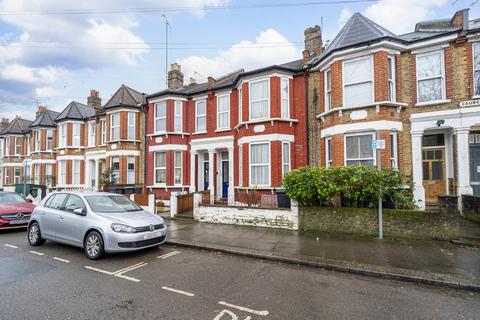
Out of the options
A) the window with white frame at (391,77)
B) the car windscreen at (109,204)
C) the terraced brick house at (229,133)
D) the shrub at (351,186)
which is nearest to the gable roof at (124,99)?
the terraced brick house at (229,133)

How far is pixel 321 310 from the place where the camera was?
140 inches

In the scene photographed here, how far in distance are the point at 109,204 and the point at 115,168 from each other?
11659 mm

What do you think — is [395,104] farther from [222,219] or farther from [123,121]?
[123,121]

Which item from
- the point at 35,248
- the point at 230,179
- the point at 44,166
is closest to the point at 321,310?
the point at 35,248

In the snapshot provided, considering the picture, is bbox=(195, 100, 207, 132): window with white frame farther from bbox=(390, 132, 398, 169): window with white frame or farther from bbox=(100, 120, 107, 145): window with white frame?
bbox=(390, 132, 398, 169): window with white frame

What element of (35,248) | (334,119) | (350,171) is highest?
(334,119)

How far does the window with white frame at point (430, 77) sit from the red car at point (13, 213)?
636 inches

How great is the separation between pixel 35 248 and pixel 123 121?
11518mm

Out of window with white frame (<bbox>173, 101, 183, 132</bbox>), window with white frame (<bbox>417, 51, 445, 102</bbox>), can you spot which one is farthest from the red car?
window with white frame (<bbox>417, 51, 445, 102</bbox>)

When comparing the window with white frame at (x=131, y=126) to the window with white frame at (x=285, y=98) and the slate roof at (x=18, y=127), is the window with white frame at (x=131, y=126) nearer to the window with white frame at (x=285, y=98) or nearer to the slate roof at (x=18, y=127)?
the window with white frame at (x=285, y=98)

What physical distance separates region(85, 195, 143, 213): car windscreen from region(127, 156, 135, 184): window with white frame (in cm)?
1028

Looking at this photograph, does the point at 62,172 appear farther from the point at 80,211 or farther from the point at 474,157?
the point at 474,157

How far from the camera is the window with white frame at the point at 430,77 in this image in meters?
9.80

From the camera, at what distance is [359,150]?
9.88m
